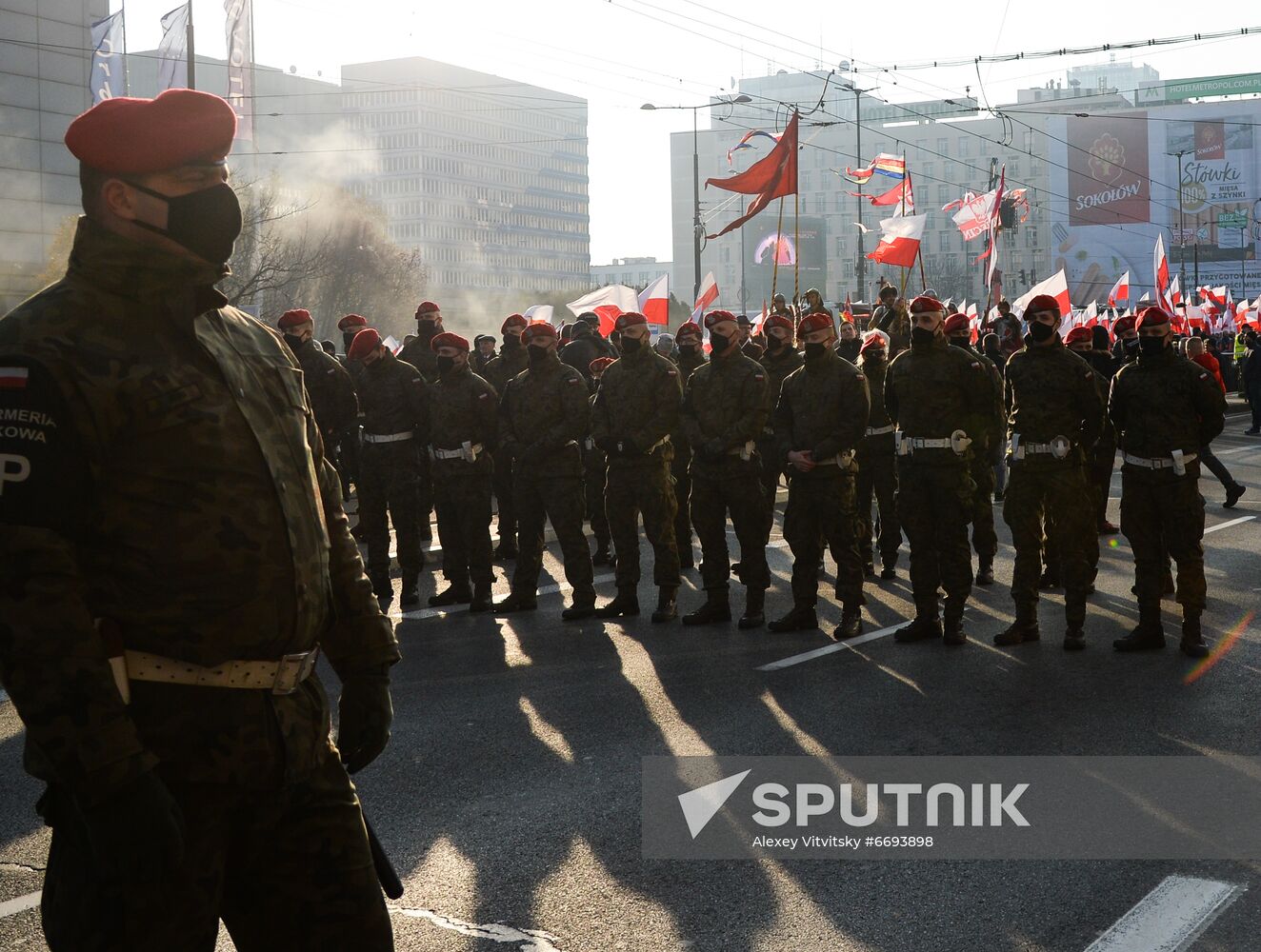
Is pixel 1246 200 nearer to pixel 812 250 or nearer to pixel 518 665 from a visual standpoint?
pixel 812 250

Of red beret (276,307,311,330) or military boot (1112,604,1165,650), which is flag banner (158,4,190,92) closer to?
red beret (276,307,311,330)

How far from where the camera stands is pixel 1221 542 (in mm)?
12930

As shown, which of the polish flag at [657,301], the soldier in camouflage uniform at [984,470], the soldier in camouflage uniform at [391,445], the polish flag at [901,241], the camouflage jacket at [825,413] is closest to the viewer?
the soldier in camouflage uniform at [984,470]

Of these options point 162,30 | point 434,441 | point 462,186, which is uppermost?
point 462,186

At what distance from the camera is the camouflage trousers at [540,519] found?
10.2 m

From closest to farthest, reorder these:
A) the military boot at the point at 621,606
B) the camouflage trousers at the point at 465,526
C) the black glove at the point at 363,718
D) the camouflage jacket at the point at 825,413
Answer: the black glove at the point at 363,718 < the camouflage jacket at the point at 825,413 < the military boot at the point at 621,606 < the camouflage trousers at the point at 465,526

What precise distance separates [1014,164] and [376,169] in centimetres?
6586

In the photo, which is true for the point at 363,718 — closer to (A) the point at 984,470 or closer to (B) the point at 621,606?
(B) the point at 621,606


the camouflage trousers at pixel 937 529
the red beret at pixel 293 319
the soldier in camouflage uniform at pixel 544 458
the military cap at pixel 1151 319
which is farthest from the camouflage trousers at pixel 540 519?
the military cap at pixel 1151 319

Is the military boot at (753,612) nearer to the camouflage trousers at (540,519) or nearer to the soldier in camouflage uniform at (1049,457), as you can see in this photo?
the camouflage trousers at (540,519)

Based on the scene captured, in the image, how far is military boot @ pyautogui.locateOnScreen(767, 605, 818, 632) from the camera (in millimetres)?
9281

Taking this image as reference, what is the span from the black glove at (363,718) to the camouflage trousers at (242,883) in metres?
0.09

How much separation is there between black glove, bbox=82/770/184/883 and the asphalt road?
6.87 ft

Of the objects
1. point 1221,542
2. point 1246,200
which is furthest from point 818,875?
point 1246,200
